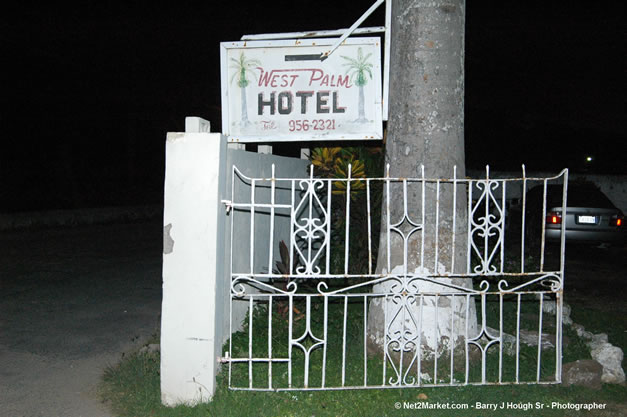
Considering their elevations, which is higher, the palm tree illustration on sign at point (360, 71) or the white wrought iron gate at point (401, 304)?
the palm tree illustration on sign at point (360, 71)

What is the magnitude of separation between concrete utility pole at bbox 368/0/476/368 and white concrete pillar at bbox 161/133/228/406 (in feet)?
5.28

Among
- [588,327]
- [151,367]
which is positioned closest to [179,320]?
[151,367]

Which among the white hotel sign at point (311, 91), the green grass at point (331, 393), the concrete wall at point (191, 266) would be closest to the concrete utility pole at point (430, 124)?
the white hotel sign at point (311, 91)

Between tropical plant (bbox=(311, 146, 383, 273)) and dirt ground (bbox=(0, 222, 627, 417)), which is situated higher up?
tropical plant (bbox=(311, 146, 383, 273))

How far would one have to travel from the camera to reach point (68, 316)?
7266mm

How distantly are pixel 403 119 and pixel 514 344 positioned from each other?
2440 millimetres

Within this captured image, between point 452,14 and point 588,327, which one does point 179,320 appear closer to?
point 452,14

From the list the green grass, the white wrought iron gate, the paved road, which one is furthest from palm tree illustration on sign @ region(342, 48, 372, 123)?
the paved road

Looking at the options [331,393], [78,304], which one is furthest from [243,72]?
[78,304]

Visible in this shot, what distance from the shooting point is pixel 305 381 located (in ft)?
14.9

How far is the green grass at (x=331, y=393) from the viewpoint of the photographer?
4.38m

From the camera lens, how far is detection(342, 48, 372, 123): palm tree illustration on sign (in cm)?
502

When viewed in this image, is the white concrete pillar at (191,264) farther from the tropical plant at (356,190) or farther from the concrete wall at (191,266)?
the tropical plant at (356,190)

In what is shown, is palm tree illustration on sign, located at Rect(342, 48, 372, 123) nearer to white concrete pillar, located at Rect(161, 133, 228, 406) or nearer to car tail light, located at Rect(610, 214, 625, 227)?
white concrete pillar, located at Rect(161, 133, 228, 406)
